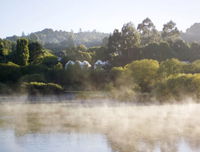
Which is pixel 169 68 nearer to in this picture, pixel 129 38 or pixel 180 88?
pixel 180 88

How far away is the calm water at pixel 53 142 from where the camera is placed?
1873 cm

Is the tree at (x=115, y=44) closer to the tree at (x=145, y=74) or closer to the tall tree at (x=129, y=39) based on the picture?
the tall tree at (x=129, y=39)

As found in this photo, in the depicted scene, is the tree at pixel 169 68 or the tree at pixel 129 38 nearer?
the tree at pixel 169 68

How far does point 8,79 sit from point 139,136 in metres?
46.4

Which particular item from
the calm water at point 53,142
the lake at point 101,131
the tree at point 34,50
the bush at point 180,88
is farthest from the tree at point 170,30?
the calm water at point 53,142

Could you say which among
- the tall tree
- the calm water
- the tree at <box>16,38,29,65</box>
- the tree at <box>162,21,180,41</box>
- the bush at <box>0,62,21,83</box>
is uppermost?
the tree at <box>162,21,180,41</box>

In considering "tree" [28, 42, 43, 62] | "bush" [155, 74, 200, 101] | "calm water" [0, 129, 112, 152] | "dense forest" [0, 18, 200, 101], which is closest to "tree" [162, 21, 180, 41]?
"dense forest" [0, 18, 200, 101]

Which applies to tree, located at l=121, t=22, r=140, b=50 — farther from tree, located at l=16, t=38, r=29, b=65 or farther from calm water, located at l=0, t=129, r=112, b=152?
calm water, located at l=0, t=129, r=112, b=152

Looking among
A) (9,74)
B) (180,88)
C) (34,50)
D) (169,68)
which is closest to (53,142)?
(180,88)

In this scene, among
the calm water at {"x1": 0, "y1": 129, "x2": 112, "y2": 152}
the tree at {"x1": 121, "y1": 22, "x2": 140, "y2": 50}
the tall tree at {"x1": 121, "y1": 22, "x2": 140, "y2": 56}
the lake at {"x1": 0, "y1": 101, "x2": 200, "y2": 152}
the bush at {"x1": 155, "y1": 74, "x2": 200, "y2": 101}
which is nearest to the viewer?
the calm water at {"x1": 0, "y1": 129, "x2": 112, "y2": 152}

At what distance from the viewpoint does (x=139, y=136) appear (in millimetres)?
21844

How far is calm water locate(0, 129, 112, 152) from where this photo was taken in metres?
18.7

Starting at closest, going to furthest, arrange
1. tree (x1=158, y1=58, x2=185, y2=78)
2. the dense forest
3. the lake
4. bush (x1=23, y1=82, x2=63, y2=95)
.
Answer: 1. the lake
2. the dense forest
3. tree (x1=158, y1=58, x2=185, y2=78)
4. bush (x1=23, y1=82, x2=63, y2=95)

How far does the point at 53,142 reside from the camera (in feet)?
66.8
